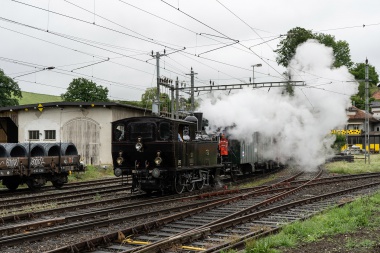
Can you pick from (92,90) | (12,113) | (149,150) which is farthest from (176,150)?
(92,90)

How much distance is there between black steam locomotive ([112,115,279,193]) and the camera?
1478 cm

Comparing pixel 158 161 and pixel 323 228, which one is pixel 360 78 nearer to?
pixel 158 161

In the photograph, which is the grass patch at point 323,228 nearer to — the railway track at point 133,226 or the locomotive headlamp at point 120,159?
the railway track at point 133,226

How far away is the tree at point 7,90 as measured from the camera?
5538 centimetres

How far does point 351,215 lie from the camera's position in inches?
411

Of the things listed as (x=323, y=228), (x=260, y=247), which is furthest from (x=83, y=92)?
(x=260, y=247)

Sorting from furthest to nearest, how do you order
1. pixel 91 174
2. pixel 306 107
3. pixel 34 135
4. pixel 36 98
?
1. pixel 36 98
2. pixel 34 135
3. pixel 306 107
4. pixel 91 174

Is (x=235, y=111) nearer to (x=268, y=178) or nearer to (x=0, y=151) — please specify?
(x=268, y=178)

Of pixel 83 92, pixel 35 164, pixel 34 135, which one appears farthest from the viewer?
pixel 83 92

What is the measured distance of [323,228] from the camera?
8.77m

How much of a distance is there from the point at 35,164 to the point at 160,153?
18.8 ft

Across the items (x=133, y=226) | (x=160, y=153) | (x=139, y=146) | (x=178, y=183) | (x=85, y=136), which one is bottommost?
(x=133, y=226)

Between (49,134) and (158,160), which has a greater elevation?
(49,134)

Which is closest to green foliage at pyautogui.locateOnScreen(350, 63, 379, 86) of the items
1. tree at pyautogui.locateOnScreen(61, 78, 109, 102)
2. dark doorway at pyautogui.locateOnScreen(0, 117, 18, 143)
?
tree at pyautogui.locateOnScreen(61, 78, 109, 102)
